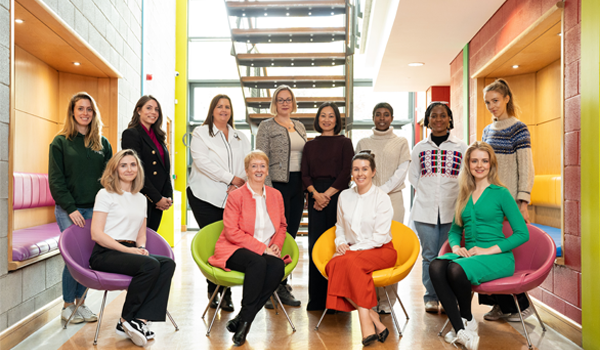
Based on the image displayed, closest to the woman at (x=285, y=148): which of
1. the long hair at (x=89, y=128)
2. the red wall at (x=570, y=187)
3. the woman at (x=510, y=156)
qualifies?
the long hair at (x=89, y=128)

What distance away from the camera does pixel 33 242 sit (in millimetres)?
3115

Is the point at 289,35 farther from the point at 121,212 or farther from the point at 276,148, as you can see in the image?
the point at 121,212

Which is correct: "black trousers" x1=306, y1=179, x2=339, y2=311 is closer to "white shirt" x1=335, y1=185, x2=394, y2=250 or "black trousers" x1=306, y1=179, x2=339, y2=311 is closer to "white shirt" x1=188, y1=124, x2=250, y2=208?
"white shirt" x1=335, y1=185, x2=394, y2=250

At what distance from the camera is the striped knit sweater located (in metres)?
3.16

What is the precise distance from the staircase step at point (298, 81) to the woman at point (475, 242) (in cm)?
299

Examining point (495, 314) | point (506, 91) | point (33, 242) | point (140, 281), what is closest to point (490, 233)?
point (495, 314)

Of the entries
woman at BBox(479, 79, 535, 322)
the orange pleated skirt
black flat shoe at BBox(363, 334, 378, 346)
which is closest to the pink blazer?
the orange pleated skirt

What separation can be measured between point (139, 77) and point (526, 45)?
4.23m

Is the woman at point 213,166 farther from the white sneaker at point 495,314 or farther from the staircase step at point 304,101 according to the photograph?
the staircase step at point 304,101

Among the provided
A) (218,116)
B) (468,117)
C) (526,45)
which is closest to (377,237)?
(218,116)

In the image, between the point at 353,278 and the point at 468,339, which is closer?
the point at 468,339

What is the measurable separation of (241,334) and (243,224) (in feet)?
2.26

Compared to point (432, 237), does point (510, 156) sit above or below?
above

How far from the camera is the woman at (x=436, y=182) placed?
3.30m
